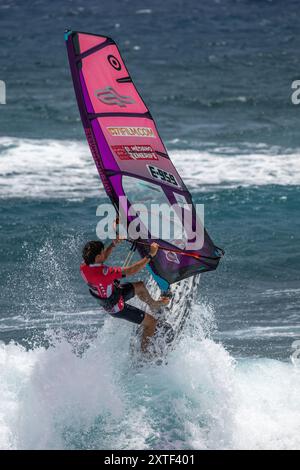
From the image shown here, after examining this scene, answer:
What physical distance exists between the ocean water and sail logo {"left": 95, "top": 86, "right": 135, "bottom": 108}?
2.76 m

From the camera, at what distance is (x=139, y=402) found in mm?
12930

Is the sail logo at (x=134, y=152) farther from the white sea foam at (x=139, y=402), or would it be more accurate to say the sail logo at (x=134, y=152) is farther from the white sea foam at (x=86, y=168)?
the white sea foam at (x=86, y=168)

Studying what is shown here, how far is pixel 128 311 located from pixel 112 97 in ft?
9.08

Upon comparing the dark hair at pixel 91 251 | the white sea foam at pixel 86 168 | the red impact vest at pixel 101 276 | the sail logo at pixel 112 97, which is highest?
the sail logo at pixel 112 97

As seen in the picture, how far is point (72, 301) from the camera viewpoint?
55.6 feet

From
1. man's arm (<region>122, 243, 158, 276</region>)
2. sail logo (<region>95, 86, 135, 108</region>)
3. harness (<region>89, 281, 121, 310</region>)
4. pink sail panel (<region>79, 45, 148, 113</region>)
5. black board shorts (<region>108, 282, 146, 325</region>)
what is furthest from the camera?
sail logo (<region>95, 86, 135, 108</region>)

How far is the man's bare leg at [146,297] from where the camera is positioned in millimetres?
12523

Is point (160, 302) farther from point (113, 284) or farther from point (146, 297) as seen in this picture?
point (113, 284)

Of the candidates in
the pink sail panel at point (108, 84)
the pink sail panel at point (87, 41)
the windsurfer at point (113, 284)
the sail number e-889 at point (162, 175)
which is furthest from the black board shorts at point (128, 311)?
the pink sail panel at point (87, 41)

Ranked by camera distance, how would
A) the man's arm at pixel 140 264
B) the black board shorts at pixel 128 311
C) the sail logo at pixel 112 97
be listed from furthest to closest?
the sail logo at pixel 112 97 → the black board shorts at pixel 128 311 → the man's arm at pixel 140 264

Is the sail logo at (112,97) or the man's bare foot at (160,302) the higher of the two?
the sail logo at (112,97)

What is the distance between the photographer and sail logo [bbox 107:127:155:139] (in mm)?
13127

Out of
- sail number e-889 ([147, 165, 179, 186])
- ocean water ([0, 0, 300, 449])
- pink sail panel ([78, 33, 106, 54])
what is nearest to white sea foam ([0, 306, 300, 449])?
ocean water ([0, 0, 300, 449])

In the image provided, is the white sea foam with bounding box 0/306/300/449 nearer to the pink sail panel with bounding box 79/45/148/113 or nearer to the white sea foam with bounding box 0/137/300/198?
the pink sail panel with bounding box 79/45/148/113
